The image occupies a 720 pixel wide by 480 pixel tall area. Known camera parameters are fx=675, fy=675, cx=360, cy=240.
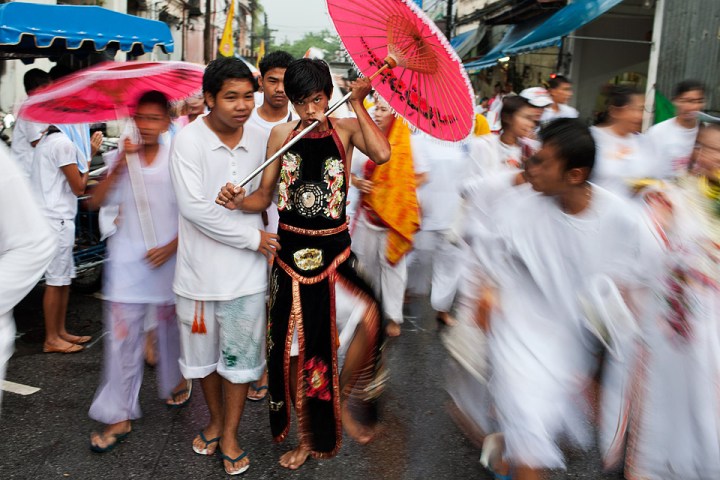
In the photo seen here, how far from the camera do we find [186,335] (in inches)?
127

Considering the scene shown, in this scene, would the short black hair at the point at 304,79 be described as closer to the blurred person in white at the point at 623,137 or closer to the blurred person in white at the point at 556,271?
the blurred person in white at the point at 556,271

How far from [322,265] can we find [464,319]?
70 cm

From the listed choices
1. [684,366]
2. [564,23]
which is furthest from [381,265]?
[564,23]

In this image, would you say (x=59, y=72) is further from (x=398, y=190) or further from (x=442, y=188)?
(x=442, y=188)

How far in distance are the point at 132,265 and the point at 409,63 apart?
1.69 m

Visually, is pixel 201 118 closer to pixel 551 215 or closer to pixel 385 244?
pixel 551 215

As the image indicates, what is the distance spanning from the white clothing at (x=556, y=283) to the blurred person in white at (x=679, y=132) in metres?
2.27

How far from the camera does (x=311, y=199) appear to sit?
310 centimetres

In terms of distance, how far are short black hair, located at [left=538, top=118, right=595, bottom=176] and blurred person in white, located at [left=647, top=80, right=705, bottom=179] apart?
7.74 ft

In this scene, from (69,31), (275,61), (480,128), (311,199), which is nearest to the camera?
(311,199)

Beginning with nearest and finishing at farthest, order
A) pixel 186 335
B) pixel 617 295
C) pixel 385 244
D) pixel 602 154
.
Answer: pixel 617 295 < pixel 186 335 < pixel 602 154 < pixel 385 244

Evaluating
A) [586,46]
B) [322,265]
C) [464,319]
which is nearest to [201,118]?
[322,265]

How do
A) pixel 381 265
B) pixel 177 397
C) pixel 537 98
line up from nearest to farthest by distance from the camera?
pixel 177 397 → pixel 381 265 → pixel 537 98

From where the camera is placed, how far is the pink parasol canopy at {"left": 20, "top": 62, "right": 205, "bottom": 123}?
10.3ft
